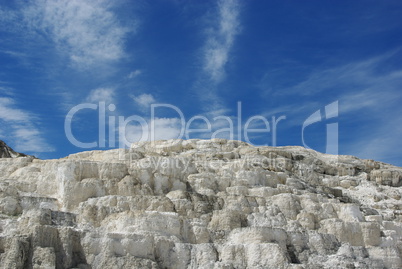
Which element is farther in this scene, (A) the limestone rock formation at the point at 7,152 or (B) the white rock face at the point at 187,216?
(A) the limestone rock formation at the point at 7,152

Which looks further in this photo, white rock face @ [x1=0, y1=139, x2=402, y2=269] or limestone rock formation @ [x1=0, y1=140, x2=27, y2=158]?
limestone rock formation @ [x1=0, y1=140, x2=27, y2=158]

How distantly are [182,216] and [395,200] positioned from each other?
53.1ft

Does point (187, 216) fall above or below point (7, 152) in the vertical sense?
below

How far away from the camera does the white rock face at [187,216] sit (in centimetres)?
1938

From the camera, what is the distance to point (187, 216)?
24234 mm

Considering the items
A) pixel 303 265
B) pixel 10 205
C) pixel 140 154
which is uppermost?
pixel 140 154

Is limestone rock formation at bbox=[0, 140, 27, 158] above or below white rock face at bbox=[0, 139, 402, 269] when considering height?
above

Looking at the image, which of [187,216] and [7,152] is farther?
[7,152]

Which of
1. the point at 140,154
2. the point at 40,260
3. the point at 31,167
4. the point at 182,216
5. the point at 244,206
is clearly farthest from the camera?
the point at 140,154

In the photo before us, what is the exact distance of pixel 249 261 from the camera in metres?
20.5

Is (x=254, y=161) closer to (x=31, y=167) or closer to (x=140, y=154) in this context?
(x=140, y=154)

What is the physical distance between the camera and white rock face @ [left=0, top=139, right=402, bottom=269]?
1938cm

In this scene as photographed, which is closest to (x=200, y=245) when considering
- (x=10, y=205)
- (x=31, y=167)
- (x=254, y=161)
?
(x=10, y=205)

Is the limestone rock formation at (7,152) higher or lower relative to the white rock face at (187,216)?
higher
